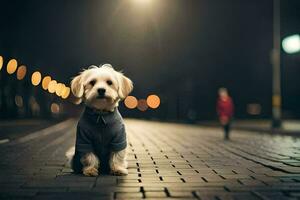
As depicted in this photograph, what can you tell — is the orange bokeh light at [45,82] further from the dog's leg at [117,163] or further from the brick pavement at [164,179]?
the dog's leg at [117,163]

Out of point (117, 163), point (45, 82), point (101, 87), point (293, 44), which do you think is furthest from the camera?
point (45, 82)

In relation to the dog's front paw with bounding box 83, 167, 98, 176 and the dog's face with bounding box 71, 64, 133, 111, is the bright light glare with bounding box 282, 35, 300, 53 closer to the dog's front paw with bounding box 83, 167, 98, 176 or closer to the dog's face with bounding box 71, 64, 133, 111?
the dog's face with bounding box 71, 64, 133, 111

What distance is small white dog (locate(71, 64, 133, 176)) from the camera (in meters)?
7.27

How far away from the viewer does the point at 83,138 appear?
7.42 metres

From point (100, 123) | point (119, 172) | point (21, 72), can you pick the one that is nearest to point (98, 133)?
point (100, 123)

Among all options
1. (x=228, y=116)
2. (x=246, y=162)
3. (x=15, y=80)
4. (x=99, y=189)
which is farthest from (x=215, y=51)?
(x=99, y=189)

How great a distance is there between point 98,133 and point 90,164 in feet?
1.56

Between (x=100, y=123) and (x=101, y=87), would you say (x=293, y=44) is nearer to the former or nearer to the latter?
(x=100, y=123)

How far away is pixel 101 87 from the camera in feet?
23.1

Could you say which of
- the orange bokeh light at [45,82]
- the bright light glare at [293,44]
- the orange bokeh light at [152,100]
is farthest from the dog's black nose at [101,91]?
the orange bokeh light at [152,100]

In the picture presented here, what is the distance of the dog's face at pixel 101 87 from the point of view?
7117 millimetres

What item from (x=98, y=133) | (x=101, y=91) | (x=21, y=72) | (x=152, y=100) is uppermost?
(x=152, y=100)

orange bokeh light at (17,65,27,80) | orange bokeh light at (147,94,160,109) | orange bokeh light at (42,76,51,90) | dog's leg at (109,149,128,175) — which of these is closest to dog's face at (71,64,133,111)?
dog's leg at (109,149,128,175)

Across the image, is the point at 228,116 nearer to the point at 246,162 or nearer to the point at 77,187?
the point at 246,162
